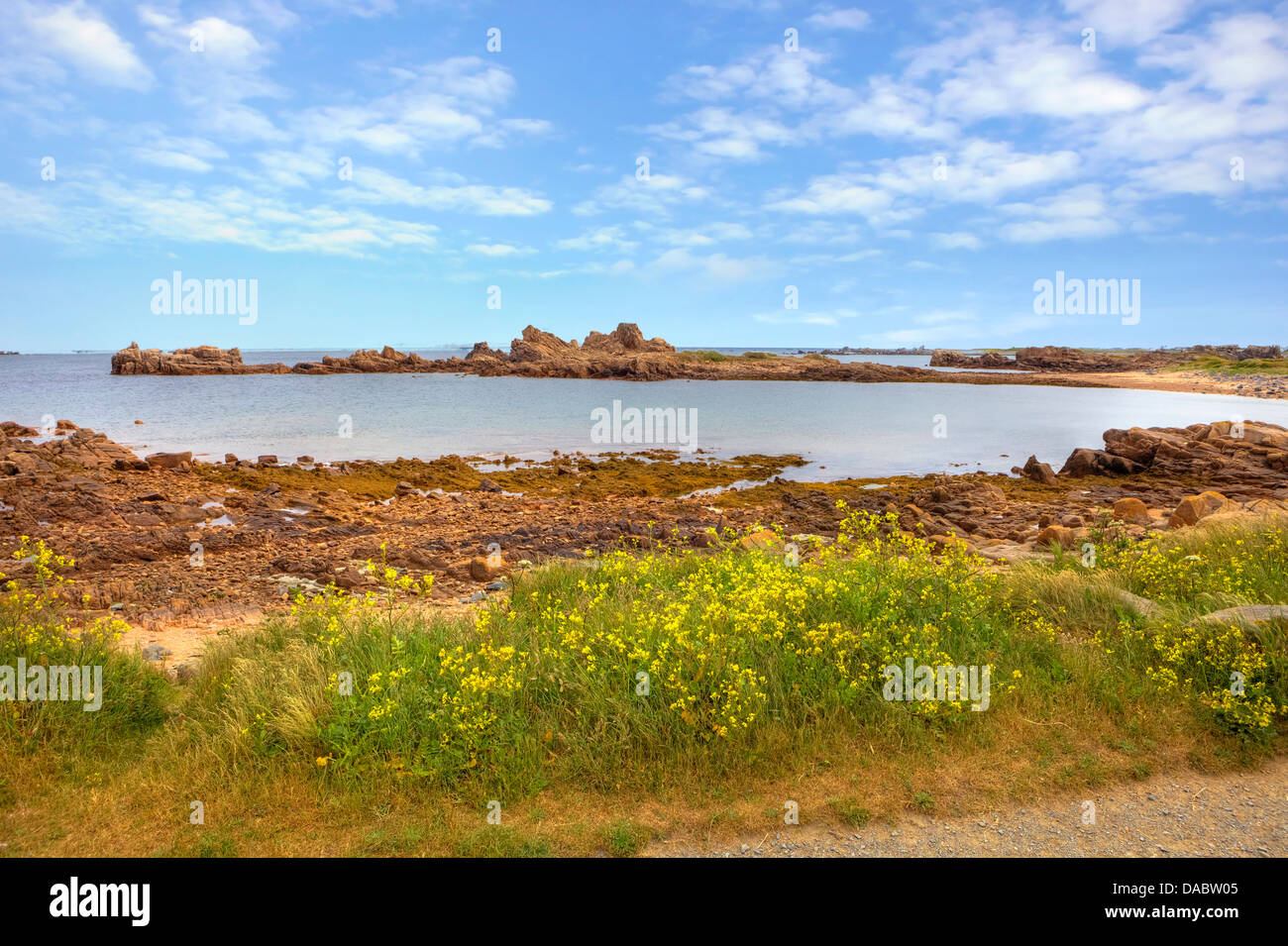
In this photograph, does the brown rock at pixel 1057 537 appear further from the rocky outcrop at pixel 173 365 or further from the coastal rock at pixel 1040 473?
the rocky outcrop at pixel 173 365

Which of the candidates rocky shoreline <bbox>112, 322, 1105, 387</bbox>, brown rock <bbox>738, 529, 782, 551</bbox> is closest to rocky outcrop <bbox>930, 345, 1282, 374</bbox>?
rocky shoreline <bbox>112, 322, 1105, 387</bbox>

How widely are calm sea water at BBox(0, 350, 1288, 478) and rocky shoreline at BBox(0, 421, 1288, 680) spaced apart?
4135 millimetres

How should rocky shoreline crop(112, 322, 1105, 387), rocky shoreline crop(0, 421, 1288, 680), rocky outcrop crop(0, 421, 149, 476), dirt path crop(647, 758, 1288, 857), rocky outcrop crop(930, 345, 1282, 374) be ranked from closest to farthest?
dirt path crop(647, 758, 1288, 857)
rocky shoreline crop(0, 421, 1288, 680)
rocky outcrop crop(0, 421, 149, 476)
rocky shoreline crop(112, 322, 1105, 387)
rocky outcrop crop(930, 345, 1282, 374)

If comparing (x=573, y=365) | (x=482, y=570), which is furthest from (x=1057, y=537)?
(x=573, y=365)

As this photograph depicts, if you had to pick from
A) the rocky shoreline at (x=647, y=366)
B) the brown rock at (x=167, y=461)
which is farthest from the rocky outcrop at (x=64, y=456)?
the rocky shoreline at (x=647, y=366)

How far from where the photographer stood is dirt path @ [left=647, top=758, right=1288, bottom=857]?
4.66 metres

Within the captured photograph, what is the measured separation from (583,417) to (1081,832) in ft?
141

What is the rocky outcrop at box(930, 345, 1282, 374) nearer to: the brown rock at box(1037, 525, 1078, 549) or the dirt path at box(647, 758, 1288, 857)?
the brown rock at box(1037, 525, 1078, 549)

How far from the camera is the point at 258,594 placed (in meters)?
12.0

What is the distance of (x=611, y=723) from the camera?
18.6 ft

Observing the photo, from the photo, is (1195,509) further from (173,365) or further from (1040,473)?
(173,365)

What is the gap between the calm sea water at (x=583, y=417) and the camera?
106 ft

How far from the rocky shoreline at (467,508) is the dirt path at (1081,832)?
14.3ft
